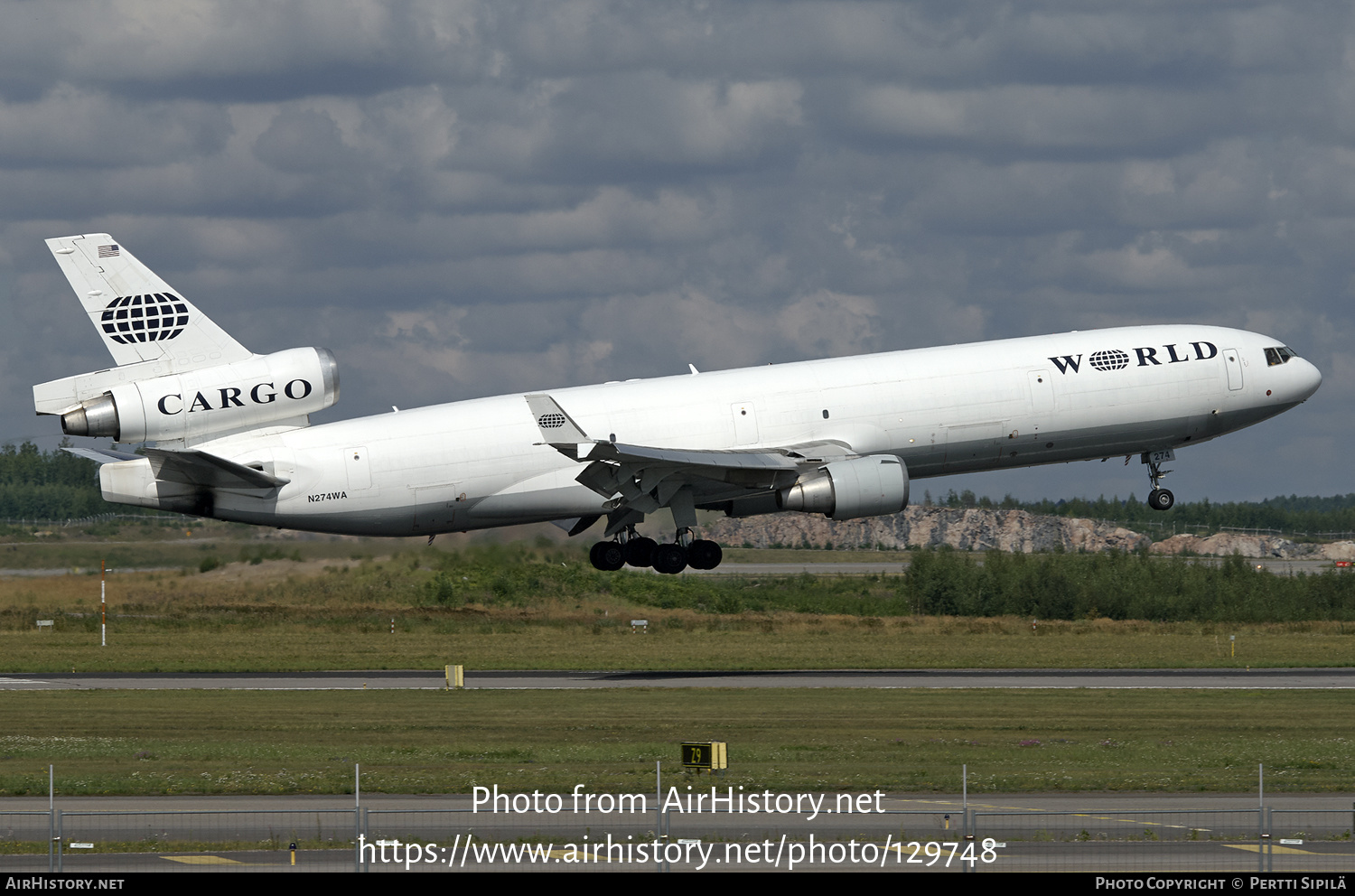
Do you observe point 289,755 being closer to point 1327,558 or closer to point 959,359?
point 959,359

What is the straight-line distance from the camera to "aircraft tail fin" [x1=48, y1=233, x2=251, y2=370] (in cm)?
4838

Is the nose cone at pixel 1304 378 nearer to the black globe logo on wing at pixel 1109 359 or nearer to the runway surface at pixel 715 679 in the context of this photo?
the black globe logo on wing at pixel 1109 359

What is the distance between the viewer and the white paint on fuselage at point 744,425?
160 feet

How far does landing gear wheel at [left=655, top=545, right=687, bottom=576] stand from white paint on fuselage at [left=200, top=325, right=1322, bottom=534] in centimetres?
253

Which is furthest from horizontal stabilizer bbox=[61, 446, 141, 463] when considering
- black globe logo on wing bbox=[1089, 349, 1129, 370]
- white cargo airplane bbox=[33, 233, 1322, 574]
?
black globe logo on wing bbox=[1089, 349, 1129, 370]

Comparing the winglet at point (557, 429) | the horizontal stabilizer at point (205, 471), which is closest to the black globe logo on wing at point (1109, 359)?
the winglet at point (557, 429)

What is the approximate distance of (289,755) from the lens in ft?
122

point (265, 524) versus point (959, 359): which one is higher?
point (959, 359)

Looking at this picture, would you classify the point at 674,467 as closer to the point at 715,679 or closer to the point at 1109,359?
the point at 715,679

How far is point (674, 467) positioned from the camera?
158 feet

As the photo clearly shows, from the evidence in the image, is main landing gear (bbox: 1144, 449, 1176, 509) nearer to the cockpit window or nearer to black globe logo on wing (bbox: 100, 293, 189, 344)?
the cockpit window

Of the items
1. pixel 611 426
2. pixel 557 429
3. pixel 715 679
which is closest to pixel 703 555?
pixel 611 426
